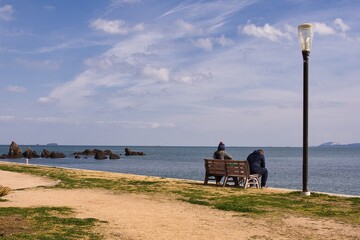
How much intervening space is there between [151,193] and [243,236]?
618cm

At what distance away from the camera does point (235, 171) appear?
1605cm

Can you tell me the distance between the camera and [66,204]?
1121 centimetres

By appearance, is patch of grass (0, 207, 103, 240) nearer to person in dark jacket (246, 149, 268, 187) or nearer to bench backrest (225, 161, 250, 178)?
bench backrest (225, 161, 250, 178)

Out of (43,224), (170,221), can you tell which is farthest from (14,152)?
(170,221)

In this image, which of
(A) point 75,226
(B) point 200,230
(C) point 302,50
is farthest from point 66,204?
(C) point 302,50

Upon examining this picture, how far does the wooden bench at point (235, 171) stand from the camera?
1584cm

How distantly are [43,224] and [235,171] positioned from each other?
340 inches

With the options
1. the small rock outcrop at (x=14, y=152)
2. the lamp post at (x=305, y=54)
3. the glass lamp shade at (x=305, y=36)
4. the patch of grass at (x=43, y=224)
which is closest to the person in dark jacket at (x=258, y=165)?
the lamp post at (x=305, y=54)

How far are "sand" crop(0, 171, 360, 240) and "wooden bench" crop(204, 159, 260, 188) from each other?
3792 mm

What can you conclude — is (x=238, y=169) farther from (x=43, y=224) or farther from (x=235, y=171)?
(x=43, y=224)

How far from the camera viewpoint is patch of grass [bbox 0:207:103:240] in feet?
24.9

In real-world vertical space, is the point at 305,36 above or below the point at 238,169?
above

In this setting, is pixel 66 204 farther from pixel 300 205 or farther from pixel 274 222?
pixel 300 205

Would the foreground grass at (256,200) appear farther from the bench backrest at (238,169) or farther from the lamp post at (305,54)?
the lamp post at (305,54)
